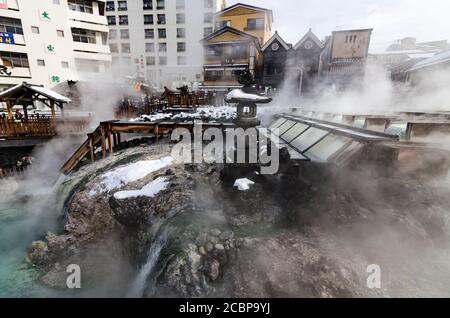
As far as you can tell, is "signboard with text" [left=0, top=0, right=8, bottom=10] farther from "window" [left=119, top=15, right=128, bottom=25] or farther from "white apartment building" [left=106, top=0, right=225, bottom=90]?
"window" [left=119, top=15, right=128, bottom=25]

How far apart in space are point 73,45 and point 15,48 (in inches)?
239

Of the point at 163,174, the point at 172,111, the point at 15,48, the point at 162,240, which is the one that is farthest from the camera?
the point at 15,48

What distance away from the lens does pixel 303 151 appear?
7.11 meters

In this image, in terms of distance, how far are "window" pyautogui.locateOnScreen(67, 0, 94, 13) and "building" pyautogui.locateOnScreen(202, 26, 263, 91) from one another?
16887 millimetres

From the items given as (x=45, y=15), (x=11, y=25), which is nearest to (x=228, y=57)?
(x=45, y=15)

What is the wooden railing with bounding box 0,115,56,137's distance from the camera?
12.9m

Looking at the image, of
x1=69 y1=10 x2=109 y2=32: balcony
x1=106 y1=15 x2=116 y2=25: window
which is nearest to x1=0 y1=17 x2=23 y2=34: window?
x1=69 y1=10 x2=109 y2=32: balcony

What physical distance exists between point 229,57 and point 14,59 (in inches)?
1045

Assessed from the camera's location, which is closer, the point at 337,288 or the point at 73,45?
the point at 337,288

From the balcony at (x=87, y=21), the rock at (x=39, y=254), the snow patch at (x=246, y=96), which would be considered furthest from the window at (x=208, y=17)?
the rock at (x=39, y=254)

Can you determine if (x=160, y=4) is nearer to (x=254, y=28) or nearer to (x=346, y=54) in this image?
(x=254, y=28)

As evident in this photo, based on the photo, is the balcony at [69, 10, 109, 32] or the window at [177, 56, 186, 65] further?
the window at [177, 56, 186, 65]
